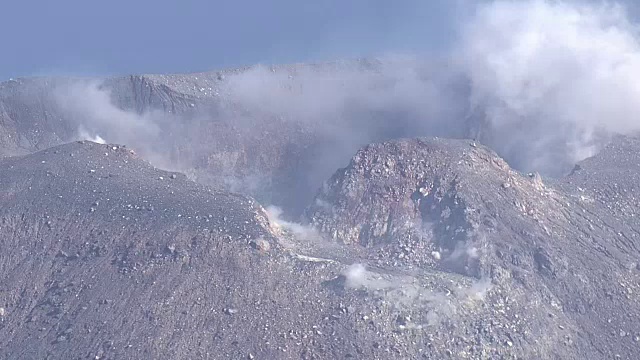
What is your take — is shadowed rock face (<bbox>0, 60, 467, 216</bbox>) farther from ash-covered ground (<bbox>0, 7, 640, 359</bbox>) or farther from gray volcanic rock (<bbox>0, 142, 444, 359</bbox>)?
gray volcanic rock (<bbox>0, 142, 444, 359</bbox>)

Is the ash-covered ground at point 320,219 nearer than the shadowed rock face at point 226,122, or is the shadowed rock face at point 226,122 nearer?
the ash-covered ground at point 320,219

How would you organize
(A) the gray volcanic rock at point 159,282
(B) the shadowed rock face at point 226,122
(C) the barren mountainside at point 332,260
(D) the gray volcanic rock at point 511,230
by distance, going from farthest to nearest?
(B) the shadowed rock face at point 226,122 < (D) the gray volcanic rock at point 511,230 < (C) the barren mountainside at point 332,260 < (A) the gray volcanic rock at point 159,282

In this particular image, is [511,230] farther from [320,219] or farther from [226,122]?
[226,122]

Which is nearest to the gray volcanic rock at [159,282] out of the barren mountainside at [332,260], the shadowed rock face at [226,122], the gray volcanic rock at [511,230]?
the barren mountainside at [332,260]

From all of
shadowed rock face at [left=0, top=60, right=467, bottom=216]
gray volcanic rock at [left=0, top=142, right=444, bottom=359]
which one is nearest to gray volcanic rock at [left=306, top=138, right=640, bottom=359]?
gray volcanic rock at [left=0, top=142, right=444, bottom=359]

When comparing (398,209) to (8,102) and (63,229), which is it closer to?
(63,229)

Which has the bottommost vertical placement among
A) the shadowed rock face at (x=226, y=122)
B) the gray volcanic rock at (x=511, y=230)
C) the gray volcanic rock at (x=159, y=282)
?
the gray volcanic rock at (x=159, y=282)

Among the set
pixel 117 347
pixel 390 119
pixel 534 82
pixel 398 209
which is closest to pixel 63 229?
pixel 117 347

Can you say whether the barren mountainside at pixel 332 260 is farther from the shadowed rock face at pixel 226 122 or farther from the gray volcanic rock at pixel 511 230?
the shadowed rock face at pixel 226 122

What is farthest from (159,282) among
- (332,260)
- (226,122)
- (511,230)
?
(226,122)
